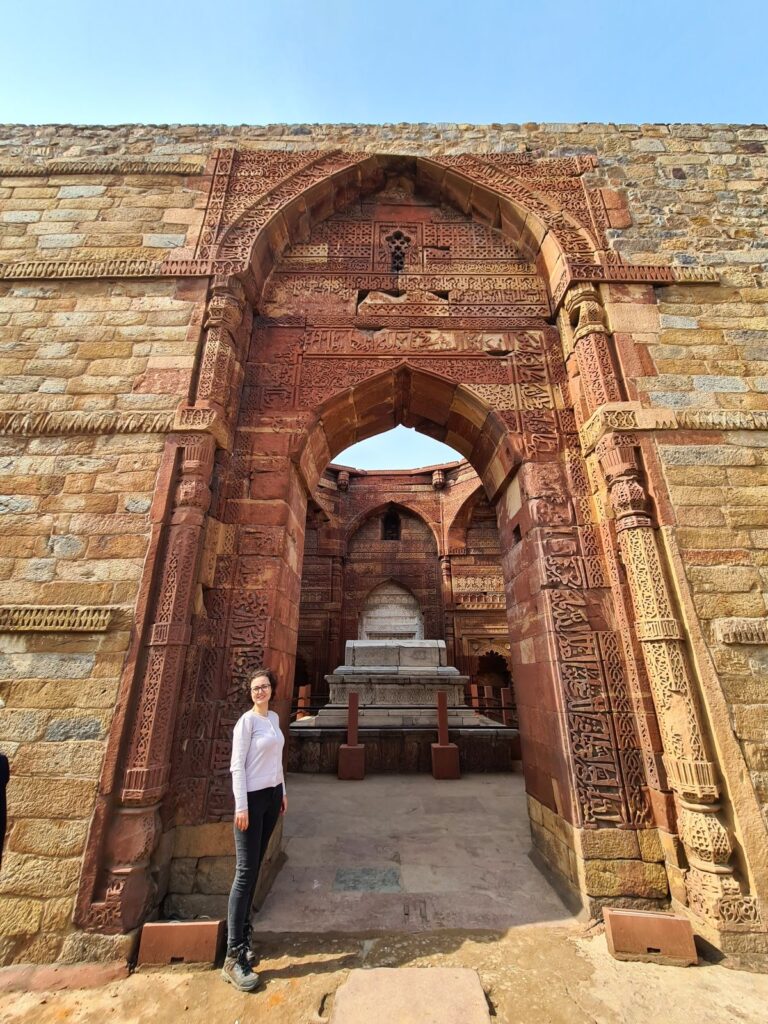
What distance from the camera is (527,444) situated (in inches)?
163

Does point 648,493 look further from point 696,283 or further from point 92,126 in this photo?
point 92,126

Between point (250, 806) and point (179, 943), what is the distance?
2.76 feet

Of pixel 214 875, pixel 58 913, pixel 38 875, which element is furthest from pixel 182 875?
pixel 38 875

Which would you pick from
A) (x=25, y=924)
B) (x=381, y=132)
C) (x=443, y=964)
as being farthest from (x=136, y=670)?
(x=381, y=132)

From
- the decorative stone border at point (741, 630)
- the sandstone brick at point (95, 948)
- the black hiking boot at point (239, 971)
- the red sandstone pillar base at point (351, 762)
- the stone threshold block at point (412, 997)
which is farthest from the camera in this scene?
the red sandstone pillar base at point (351, 762)

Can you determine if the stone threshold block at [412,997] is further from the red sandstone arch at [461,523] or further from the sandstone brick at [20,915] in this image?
the red sandstone arch at [461,523]

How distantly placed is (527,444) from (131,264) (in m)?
4.12

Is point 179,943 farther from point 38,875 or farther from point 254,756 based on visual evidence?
point 254,756

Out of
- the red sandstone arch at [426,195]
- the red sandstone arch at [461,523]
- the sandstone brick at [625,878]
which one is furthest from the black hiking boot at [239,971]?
the red sandstone arch at [461,523]

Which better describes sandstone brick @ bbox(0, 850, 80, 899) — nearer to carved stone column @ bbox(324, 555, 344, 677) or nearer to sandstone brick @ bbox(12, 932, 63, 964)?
sandstone brick @ bbox(12, 932, 63, 964)

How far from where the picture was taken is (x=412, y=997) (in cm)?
217

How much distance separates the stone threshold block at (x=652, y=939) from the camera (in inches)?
96.8

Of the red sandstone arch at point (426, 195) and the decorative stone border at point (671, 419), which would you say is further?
the red sandstone arch at point (426, 195)

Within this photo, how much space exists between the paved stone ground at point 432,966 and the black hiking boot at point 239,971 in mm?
46
